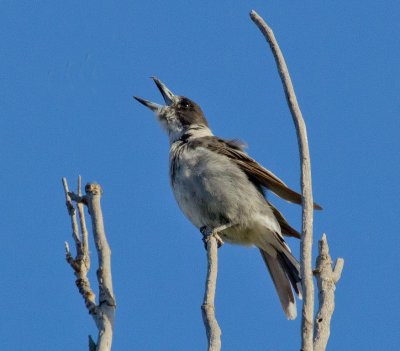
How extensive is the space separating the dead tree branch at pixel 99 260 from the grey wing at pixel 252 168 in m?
3.04

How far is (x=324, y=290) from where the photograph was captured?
4102mm

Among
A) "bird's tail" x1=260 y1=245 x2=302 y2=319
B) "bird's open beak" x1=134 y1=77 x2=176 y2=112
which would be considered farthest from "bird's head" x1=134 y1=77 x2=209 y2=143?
"bird's tail" x1=260 y1=245 x2=302 y2=319

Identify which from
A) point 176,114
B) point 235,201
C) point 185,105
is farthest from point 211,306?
point 185,105

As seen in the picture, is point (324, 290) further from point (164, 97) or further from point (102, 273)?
point (164, 97)

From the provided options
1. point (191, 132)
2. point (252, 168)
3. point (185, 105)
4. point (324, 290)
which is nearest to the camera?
point (324, 290)

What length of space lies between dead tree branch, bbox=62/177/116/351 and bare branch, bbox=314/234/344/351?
3.08ft

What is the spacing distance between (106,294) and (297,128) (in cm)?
118

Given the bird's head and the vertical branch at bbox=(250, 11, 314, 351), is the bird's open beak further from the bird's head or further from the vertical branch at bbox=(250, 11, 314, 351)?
the vertical branch at bbox=(250, 11, 314, 351)

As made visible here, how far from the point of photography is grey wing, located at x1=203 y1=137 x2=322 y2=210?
7.23 m

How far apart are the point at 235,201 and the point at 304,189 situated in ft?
12.9

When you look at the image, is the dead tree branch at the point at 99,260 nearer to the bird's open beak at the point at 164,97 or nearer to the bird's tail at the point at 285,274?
the bird's tail at the point at 285,274

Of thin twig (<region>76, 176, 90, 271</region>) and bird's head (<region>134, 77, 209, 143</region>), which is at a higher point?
bird's head (<region>134, 77, 209, 143</region>)

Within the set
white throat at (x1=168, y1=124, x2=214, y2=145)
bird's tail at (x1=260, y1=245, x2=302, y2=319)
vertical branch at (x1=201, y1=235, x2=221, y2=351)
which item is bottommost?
vertical branch at (x1=201, y1=235, x2=221, y2=351)

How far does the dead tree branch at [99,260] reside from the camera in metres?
3.62
